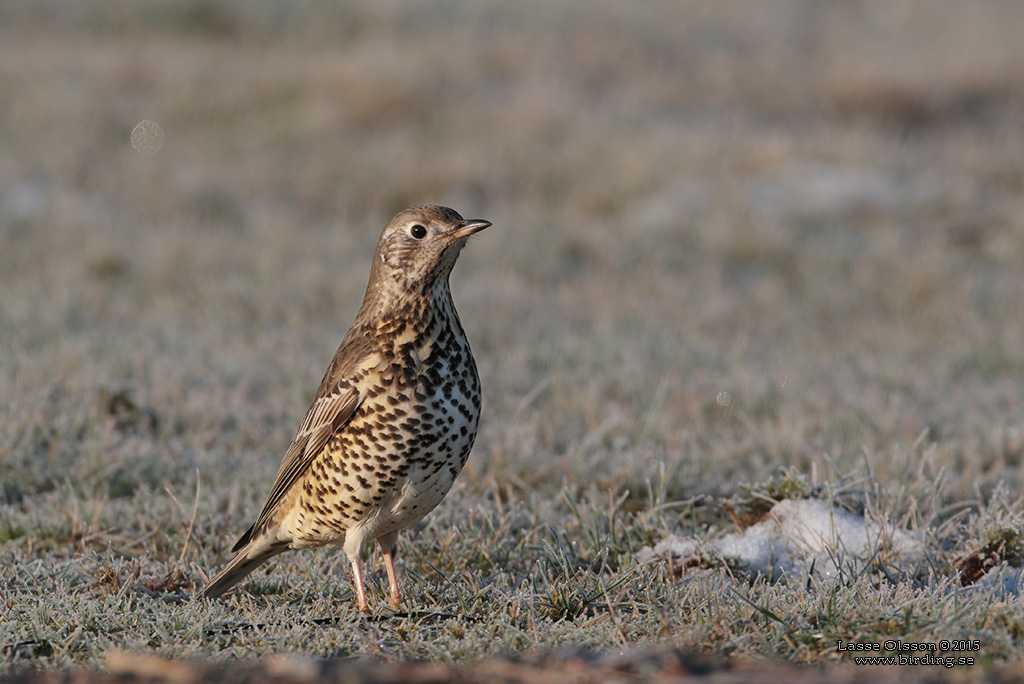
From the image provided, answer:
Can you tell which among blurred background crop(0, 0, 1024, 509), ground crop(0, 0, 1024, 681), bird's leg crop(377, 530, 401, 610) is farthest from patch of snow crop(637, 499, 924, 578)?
bird's leg crop(377, 530, 401, 610)

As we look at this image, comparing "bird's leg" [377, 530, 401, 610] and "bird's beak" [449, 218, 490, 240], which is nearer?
"bird's leg" [377, 530, 401, 610]

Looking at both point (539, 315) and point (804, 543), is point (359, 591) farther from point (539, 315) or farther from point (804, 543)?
point (539, 315)

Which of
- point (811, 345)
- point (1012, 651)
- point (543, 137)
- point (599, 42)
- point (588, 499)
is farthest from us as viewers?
point (599, 42)

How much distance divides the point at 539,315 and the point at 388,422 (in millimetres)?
5077

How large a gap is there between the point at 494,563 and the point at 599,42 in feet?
48.2

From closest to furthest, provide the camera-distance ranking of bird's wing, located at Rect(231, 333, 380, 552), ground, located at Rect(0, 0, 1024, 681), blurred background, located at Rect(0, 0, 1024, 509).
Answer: ground, located at Rect(0, 0, 1024, 681), bird's wing, located at Rect(231, 333, 380, 552), blurred background, located at Rect(0, 0, 1024, 509)

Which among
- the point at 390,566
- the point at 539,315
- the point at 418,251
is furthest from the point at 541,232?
the point at 390,566

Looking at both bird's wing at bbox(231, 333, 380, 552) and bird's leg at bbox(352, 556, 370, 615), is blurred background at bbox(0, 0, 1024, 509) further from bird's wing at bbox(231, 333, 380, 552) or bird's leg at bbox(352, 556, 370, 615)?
bird's leg at bbox(352, 556, 370, 615)

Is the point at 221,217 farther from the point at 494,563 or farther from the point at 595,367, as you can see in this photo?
the point at 494,563

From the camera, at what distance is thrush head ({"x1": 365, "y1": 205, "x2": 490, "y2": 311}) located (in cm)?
405

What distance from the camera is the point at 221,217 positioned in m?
11.2

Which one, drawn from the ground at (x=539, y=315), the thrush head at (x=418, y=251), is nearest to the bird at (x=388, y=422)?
the thrush head at (x=418, y=251)

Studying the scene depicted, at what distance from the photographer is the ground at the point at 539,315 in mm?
3762

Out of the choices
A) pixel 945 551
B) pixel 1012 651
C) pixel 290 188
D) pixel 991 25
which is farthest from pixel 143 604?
pixel 991 25
